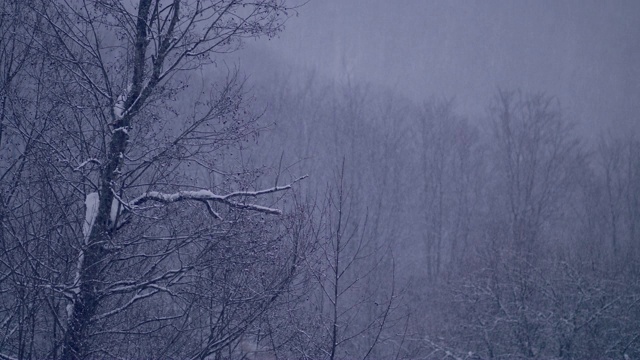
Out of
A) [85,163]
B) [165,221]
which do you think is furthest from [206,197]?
[85,163]

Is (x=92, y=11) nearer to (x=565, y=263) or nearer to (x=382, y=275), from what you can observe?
(x=565, y=263)

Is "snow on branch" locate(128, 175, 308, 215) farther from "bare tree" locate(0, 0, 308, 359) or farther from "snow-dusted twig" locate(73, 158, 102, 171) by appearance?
"snow-dusted twig" locate(73, 158, 102, 171)

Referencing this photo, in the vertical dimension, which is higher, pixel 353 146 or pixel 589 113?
pixel 589 113

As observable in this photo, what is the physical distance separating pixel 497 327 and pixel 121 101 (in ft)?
39.5

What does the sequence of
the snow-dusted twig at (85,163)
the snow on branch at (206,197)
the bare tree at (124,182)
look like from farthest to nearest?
1. the snow on branch at (206,197)
2. the bare tree at (124,182)
3. the snow-dusted twig at (85,163)

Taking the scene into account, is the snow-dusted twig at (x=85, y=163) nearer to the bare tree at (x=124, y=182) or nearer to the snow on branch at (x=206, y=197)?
the bare tree at (x=124, y=182)

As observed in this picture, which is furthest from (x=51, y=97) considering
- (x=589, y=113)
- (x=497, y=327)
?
(x=589, y=113)

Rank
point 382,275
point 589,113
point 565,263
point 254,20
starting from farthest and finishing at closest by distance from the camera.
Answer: point 589,113
point 382,275
point 565,263
point 254,20

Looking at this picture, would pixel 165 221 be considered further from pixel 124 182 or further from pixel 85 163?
pixel 85 163

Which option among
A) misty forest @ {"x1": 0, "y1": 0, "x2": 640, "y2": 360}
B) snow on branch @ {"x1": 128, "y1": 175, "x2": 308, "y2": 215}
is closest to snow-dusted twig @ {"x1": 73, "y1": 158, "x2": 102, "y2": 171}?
misty forest @ {"x1": 0, "y1": 0, "x2": 640, "y2": 360}

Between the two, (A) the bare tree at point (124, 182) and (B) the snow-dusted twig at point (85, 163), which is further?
Answer: (A) the bare tree at point (124, 182)

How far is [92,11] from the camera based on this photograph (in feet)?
15.3

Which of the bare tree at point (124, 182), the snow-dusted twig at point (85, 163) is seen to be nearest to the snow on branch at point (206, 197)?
the bare tree at point (124, 182)

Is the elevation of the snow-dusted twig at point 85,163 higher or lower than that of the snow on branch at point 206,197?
higher
